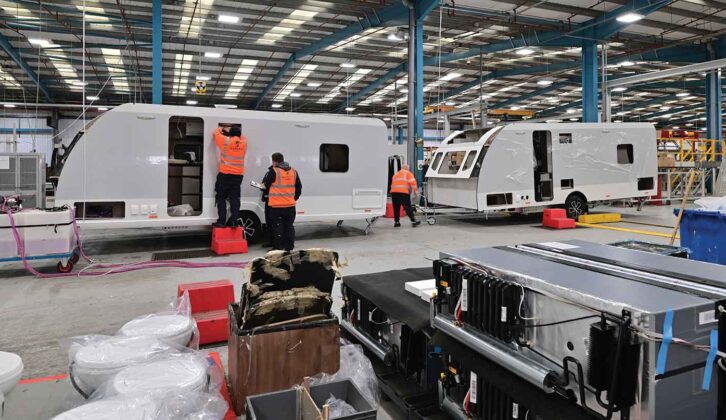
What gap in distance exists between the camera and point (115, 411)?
1.83 meters

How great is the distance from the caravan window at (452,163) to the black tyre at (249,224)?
193 inches

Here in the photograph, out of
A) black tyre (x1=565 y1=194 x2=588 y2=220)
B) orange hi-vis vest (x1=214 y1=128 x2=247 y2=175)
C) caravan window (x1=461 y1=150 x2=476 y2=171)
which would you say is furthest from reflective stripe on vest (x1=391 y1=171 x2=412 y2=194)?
orange hi-vis vest (x1=214 y1=128 x2=247 y2=175)

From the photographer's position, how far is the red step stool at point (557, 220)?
10047 mm

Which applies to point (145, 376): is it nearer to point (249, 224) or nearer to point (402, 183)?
point (249, 224)

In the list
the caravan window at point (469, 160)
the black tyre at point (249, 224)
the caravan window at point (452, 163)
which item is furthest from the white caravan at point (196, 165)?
the caravan window at point (452, 163)

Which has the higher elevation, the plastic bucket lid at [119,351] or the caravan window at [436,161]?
→ the caravan window at [436,161]

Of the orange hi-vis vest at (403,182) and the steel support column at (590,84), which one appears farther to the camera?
the steel support column at (590,84)

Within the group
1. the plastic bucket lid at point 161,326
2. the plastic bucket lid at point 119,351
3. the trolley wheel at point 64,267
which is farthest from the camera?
the trolley wheel at point 64,267

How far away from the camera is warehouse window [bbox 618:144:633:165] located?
36.9 ft

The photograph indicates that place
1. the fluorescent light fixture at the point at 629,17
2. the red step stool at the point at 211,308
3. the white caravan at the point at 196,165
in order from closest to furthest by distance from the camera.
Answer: the red step stool at the point at 211,308, the white caravan at the point at 196,165, the fluorescent light fixture at the point at 629,17

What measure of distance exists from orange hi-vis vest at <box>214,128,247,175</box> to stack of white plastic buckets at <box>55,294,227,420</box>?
4672mm

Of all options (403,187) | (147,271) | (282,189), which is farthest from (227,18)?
(147,271)

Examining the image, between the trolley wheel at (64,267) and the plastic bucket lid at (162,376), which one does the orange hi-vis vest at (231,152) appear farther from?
the plastic bucket lid at (162,376)

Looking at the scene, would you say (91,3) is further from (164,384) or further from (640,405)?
(640,405)
